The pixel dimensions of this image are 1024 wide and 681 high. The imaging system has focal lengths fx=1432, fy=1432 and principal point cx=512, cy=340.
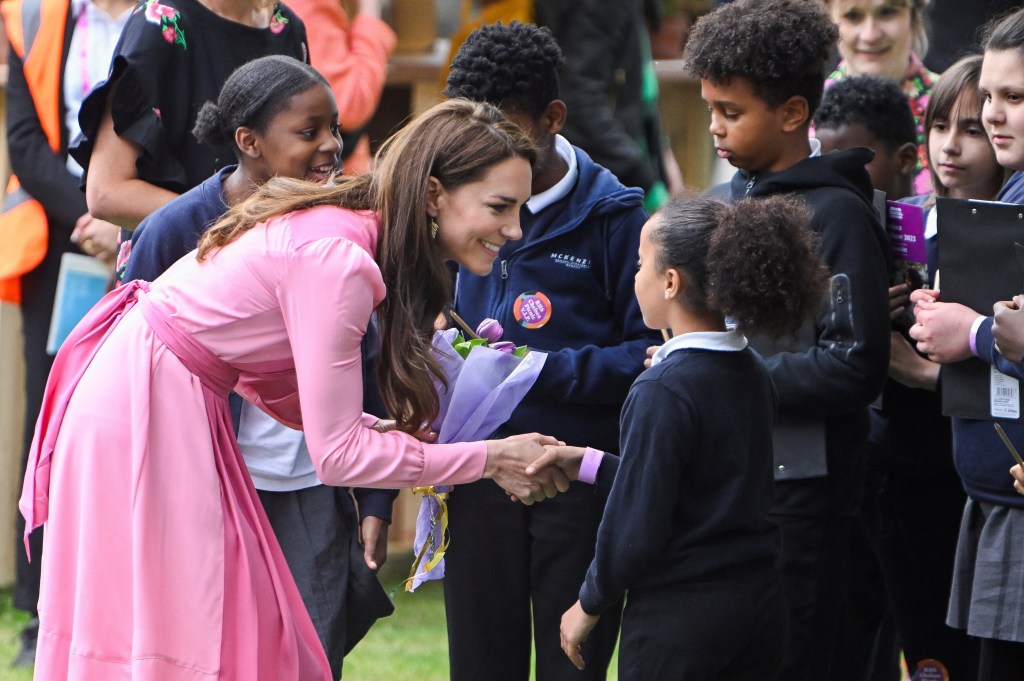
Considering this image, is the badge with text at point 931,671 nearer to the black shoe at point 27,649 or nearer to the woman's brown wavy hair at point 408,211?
the woman's brown wavy hair at point 408,211

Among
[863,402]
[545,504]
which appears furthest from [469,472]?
[863,402]

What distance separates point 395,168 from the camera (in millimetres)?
2867

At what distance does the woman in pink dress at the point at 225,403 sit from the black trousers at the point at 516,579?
1.37 ft

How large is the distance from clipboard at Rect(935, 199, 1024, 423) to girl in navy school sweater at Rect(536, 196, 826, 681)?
0.35 metres

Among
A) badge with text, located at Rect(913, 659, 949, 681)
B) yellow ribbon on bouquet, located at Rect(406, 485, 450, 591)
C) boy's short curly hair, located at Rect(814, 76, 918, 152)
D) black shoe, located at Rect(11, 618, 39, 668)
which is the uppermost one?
boy's short curly hair, located at Rect(814, 76, 918, 152)

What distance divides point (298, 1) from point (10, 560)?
2475 millimetres

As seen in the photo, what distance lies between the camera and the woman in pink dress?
8.95 feet

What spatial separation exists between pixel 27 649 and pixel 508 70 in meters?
2.76

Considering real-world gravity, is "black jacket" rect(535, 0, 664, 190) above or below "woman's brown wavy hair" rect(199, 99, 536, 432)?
below

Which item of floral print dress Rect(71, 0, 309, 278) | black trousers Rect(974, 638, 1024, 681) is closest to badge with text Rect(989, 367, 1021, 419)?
black trousers Rect(974, 638, 1024, 681)

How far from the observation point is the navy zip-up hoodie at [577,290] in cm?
340

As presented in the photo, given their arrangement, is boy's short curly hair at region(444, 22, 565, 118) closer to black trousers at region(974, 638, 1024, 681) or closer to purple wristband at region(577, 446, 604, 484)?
purple wristband at region(577, 446, 604, 484)

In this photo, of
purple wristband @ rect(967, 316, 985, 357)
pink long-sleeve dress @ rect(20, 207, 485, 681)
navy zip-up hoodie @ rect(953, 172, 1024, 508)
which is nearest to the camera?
pink long-sleeve dress @ rect(20, 207, 485, 681)

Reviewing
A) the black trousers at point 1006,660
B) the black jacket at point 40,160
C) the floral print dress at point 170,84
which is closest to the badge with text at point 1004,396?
the black trousers at point 1006,660
